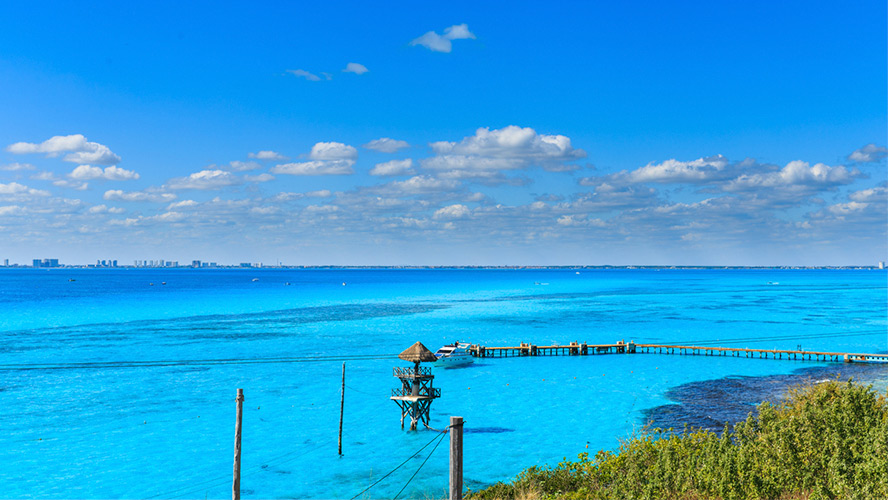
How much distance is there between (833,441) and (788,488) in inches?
84.8

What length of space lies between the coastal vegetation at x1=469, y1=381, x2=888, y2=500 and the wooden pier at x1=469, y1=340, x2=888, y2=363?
4466cm

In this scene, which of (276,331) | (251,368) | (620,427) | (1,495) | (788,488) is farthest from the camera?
(276,331)

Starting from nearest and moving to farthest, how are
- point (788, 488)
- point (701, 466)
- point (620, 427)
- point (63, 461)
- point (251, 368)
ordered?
point (788, 488)
point (701, 466)
point (63, 461)
point (620, 427)
point (251, 368)

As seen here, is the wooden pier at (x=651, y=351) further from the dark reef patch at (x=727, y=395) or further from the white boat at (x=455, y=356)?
the dark reef patch at (x=727, y=395)

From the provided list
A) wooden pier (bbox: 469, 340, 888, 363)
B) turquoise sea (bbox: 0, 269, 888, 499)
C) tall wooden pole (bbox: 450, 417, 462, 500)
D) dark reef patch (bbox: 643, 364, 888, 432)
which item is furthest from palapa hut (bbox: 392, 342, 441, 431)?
wooden pier (bbox: 469, 340, 888, 363)

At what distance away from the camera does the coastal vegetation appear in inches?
625

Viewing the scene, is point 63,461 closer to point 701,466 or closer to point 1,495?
point 1,495

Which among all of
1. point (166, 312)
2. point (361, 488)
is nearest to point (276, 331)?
point (166, 312)

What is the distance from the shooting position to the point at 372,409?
42969mm

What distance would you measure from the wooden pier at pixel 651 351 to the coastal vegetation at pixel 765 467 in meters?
44.7

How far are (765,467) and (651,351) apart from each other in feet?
185

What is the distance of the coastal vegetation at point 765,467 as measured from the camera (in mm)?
15867

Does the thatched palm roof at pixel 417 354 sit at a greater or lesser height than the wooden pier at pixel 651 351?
greater

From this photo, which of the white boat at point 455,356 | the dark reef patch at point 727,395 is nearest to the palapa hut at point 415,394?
the dark reef patch at point 727,395
